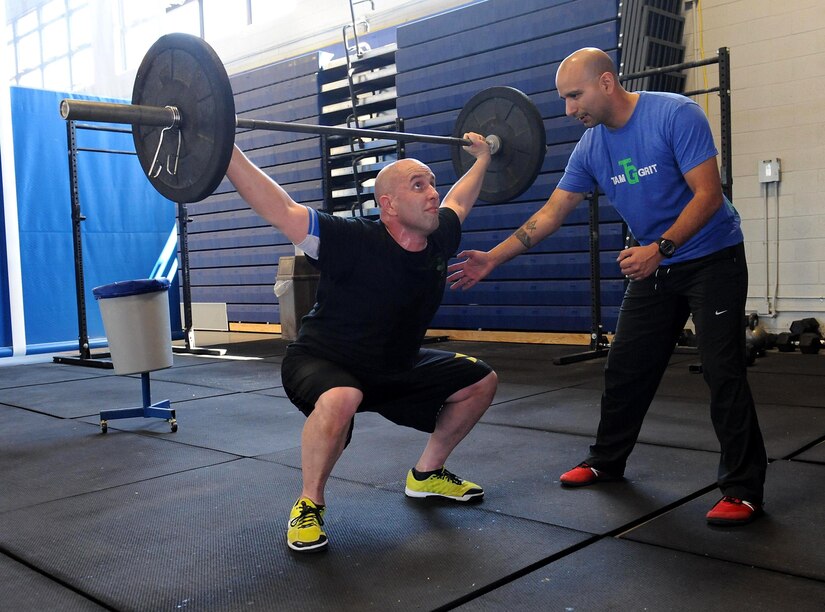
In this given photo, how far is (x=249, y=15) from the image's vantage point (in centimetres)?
874

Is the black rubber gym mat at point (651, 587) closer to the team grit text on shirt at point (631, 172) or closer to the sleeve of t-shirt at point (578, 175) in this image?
the team grit text on shirt at point (631, 172)

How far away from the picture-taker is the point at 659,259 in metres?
1.99

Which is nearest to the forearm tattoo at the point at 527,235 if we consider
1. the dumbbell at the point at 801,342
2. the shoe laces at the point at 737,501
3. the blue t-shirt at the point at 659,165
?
the blue t-shirt at the point at 659,165

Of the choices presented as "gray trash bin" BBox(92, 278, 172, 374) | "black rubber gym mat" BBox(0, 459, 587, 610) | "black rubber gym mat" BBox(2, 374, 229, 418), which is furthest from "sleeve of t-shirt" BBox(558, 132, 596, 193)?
"black rubber gym mat" BBox(2, 374, 229, 418)

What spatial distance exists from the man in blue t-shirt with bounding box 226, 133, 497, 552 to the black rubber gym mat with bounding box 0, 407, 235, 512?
35.8 inches

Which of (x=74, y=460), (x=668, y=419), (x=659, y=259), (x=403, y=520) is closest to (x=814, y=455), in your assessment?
(x=668, y=419)

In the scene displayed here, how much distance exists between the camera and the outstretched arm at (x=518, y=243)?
238 centimetres

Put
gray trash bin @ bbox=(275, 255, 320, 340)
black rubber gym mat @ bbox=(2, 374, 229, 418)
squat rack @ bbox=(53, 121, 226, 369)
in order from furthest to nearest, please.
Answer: gray trash bin @ bbox=(275, 255, 320, 340)
squat rack @ bbox=(53, 121, 226, 369)
black rubber gym mat @ bbox=(2, 374, 229, 418)

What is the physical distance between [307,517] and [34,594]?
61 cm

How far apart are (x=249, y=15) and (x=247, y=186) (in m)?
7.55

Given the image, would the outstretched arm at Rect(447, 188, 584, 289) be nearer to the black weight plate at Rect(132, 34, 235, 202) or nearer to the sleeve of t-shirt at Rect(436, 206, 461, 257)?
the sleeve of t-shirt at Rect(436, 206, 461, 257)

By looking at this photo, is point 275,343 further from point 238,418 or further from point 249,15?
point 249,15

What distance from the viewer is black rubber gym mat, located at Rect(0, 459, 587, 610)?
1.67m

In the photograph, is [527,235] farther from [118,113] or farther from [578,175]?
[118,113]
